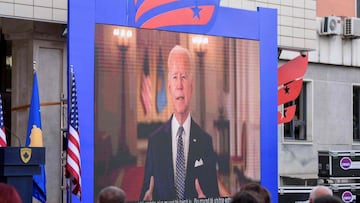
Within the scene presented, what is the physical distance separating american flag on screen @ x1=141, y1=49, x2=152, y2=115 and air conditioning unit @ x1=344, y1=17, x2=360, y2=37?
343 inches

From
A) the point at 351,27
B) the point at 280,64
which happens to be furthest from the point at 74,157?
the point at 351,27

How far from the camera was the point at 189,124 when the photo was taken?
14789 millimetres

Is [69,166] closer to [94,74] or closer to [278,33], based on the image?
[94,74]

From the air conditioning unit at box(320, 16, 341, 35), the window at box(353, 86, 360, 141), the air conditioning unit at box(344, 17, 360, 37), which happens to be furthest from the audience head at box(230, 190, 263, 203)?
the window at box(353, 86, 360, 141)

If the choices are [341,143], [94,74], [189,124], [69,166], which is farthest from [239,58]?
[341,143]

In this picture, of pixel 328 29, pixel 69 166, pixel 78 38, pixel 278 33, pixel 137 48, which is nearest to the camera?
pixel 69 166

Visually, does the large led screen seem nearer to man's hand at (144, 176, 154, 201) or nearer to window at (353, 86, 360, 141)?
man's hand at (144, 176, 154, 201)

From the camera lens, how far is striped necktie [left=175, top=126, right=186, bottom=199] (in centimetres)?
1445

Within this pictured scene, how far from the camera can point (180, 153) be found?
14555 millimetres

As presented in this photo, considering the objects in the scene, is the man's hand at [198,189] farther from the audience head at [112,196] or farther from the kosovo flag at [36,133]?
the audience head at [112,196]

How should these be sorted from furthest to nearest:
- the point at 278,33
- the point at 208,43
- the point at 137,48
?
the point at 278,33 → the point at 208,43 → the point at 137,48

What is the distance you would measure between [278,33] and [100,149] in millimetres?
5917

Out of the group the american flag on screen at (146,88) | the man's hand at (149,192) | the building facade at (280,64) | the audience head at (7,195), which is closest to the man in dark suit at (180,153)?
the man's hand at (149,192)

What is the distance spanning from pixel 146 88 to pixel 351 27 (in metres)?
8.94
